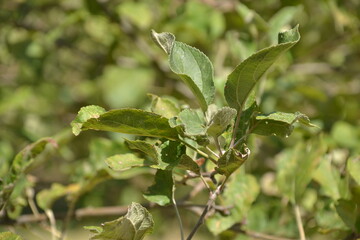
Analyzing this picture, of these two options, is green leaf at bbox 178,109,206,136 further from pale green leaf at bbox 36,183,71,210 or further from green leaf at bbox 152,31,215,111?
pale green leaf at bbox 36,183,71,210

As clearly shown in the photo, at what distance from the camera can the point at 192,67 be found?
0.81 metres

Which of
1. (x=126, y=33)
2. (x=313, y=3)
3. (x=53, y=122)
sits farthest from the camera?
(x=53, y=122)

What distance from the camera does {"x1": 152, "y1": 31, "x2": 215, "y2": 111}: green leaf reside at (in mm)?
770

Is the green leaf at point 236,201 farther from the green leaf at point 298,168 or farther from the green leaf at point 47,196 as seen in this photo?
the green leaf at point 47,196

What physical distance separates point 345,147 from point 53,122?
1361 millimetres

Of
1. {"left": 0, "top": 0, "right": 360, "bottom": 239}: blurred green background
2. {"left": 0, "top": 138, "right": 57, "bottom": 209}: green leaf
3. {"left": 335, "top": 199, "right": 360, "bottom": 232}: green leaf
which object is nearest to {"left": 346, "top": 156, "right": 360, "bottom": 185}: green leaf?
{"left": 335, "top": 199, "right": 360, "bottom": 232}: green leaf

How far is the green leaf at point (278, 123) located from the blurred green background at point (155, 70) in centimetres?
45

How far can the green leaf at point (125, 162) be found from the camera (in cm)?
84

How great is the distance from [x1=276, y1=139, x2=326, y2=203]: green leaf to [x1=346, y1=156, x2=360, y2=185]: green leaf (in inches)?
3.9

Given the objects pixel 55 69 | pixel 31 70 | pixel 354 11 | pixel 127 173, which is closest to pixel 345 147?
pixel 354 11

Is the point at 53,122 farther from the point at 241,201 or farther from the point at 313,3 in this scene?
the point at 241,201

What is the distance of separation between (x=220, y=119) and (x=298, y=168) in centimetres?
58

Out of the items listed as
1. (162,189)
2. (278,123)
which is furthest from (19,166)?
(278,123)

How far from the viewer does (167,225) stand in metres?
2.74
